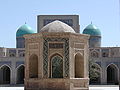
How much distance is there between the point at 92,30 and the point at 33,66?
21533 mm

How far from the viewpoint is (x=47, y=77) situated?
14.8 m

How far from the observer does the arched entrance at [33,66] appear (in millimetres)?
15927

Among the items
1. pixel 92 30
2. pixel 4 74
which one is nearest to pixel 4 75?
pixel 4 74

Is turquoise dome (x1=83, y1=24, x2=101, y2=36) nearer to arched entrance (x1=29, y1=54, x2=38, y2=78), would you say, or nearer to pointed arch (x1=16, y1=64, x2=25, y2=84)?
pointed arch (x1=16, y1=64, x2=25, y2=84)

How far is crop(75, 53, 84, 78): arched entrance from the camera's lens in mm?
15861

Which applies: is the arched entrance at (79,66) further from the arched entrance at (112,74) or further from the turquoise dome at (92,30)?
the turquoise dome at (92,30)

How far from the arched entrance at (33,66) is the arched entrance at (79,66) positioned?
6.99ft

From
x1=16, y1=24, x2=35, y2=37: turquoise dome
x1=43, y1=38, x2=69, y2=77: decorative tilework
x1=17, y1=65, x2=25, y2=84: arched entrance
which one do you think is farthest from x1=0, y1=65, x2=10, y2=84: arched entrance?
x1=43, y1=38, x2=69, y2=77: decorative tilework

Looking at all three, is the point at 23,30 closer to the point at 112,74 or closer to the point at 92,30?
the point at 92,30

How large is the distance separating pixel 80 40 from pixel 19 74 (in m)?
17.6

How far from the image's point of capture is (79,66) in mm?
16094

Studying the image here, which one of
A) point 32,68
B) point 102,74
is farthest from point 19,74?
point 32,68

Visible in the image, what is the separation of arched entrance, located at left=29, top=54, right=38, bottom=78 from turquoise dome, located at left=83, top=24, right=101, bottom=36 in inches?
823

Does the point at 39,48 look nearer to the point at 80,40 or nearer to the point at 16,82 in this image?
the point at 80,40
